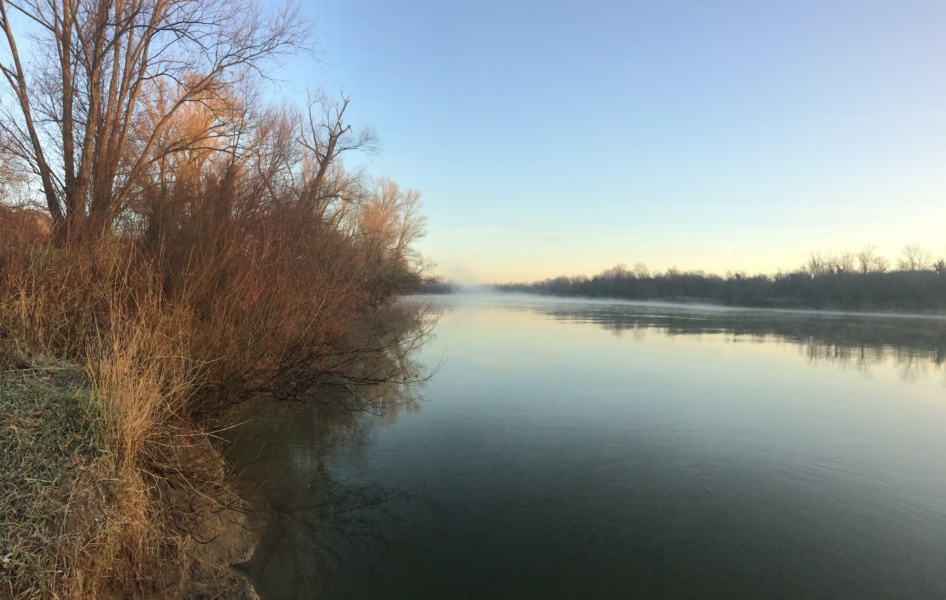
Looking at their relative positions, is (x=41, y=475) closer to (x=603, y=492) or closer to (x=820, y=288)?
(x=603, y=492)

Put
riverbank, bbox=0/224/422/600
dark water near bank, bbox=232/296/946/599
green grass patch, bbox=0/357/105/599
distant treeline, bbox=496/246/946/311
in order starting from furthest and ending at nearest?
distant treeline, bbox=496/246/946/311 → dark water near bank, bbox=232/296/946/599 → riverbank, bbox=0/224/422/600 → green grass patch, bbox=0/357/105/599

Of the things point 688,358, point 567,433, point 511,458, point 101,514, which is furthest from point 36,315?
point 688,358

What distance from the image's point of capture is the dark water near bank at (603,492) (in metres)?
4.39

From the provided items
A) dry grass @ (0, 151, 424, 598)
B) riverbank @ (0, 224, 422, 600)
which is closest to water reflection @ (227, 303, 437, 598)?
riverbank @ (0, 224, 422, 600)

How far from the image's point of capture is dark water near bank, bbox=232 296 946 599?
4387 mm

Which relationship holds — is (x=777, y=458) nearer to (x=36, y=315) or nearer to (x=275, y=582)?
(x=275, y=582)

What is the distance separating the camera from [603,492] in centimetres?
598

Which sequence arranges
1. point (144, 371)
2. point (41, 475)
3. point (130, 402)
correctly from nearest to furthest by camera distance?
point (41, 475) < point (130, 402) < point (144, 371)

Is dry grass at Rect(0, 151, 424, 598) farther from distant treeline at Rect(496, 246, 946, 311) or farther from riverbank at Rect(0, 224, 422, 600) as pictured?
distant treeline at Rect(496, 246, 946, 311)

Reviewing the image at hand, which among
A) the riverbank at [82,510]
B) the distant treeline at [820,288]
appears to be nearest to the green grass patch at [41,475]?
the riverbank at [82,510]

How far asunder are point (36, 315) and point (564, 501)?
5.47m

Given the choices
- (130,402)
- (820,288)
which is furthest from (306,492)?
(820,288)

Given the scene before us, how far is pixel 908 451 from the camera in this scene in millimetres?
7543

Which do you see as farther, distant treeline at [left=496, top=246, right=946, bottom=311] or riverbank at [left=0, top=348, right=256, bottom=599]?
distant treeline at [left=496, top=246, right=946, bottom=311]
